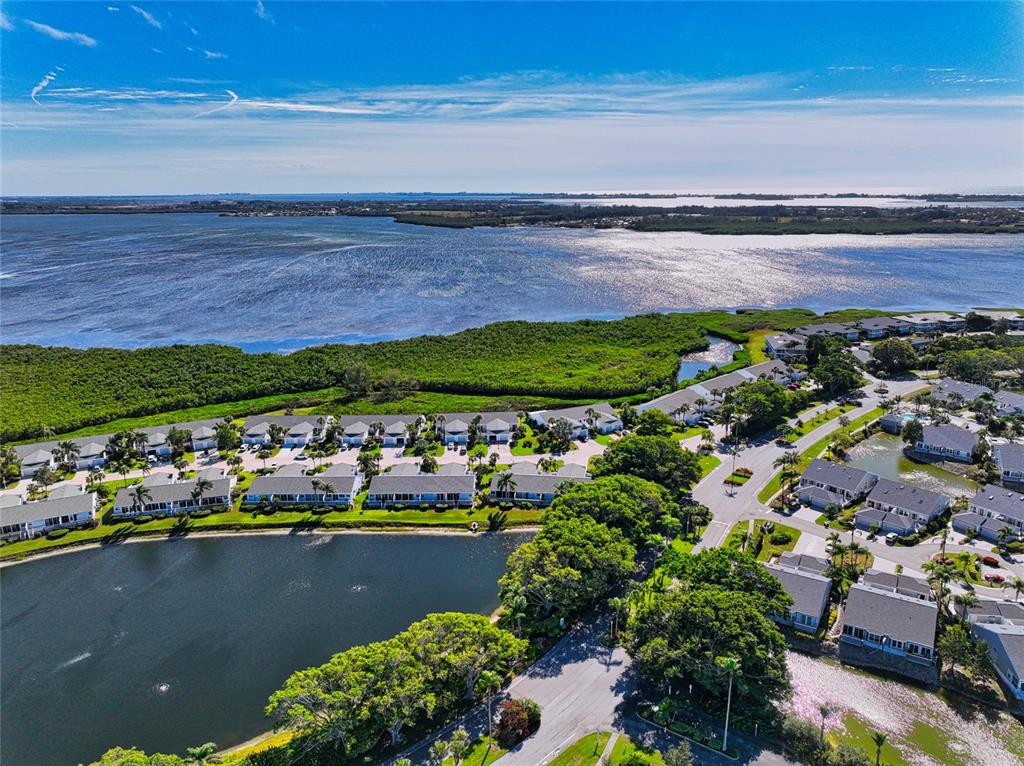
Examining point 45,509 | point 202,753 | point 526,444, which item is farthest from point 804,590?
point 45,509

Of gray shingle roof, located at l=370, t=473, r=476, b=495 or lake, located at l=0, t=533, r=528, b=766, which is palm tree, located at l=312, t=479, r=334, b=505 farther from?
lake, located at l=0, t=533, r=528, b=766

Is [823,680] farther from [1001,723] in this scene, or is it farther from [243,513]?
[243,513]

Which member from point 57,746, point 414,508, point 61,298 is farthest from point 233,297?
point 57,746

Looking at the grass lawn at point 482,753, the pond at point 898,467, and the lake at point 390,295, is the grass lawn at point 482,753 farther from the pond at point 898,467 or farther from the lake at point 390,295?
the lake at point 390,295

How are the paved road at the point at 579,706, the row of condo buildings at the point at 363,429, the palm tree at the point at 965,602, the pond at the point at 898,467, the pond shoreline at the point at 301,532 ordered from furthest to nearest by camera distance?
the row of condo buildings at the point at 363,429 < the pond at the point at 898,467 < the pond shoreline at the point at 301,532 < the palm tree at the point at 965,602 < the paved road at the point at 579,706

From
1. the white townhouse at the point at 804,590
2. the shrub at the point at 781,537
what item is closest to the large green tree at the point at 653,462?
the shrub at the point at 781,537
